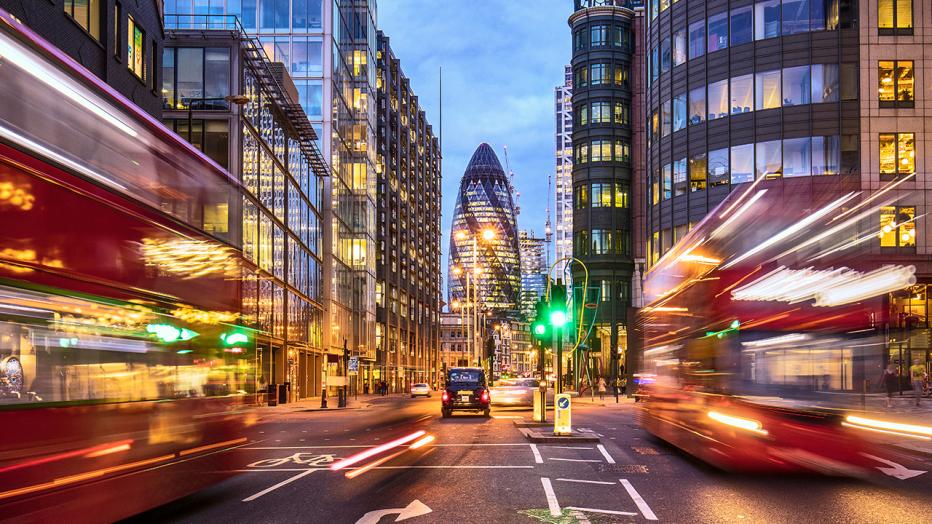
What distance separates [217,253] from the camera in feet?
40.7

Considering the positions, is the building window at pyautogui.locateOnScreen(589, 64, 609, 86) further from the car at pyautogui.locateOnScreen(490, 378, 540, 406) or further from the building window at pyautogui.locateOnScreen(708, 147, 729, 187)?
the car at pyautogui.locateOnScreen(490, 378, 540, 406)

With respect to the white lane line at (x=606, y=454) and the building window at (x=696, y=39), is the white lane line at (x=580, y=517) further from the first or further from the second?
the building window at (x=696, y=39)

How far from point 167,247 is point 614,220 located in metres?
72.4

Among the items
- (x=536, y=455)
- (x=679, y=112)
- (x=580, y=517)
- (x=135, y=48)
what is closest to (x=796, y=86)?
(x=679, y=112)

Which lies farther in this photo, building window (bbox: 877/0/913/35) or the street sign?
building window (bbox: 877/0/913/35)

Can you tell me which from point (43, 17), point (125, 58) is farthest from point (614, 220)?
point (43, 17)

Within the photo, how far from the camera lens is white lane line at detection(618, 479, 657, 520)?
11.3 m

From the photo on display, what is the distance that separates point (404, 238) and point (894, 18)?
267 feet

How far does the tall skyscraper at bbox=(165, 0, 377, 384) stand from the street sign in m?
39.8

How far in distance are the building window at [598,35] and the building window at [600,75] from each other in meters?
2.11

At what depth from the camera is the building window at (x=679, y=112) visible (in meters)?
54.3

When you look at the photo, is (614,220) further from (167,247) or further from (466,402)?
(167,247)

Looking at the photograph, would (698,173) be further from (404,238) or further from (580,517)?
(404,238)

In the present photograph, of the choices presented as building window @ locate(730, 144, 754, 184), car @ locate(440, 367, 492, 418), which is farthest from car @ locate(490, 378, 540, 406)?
building window @ locate(730, 144, 754, 184)
